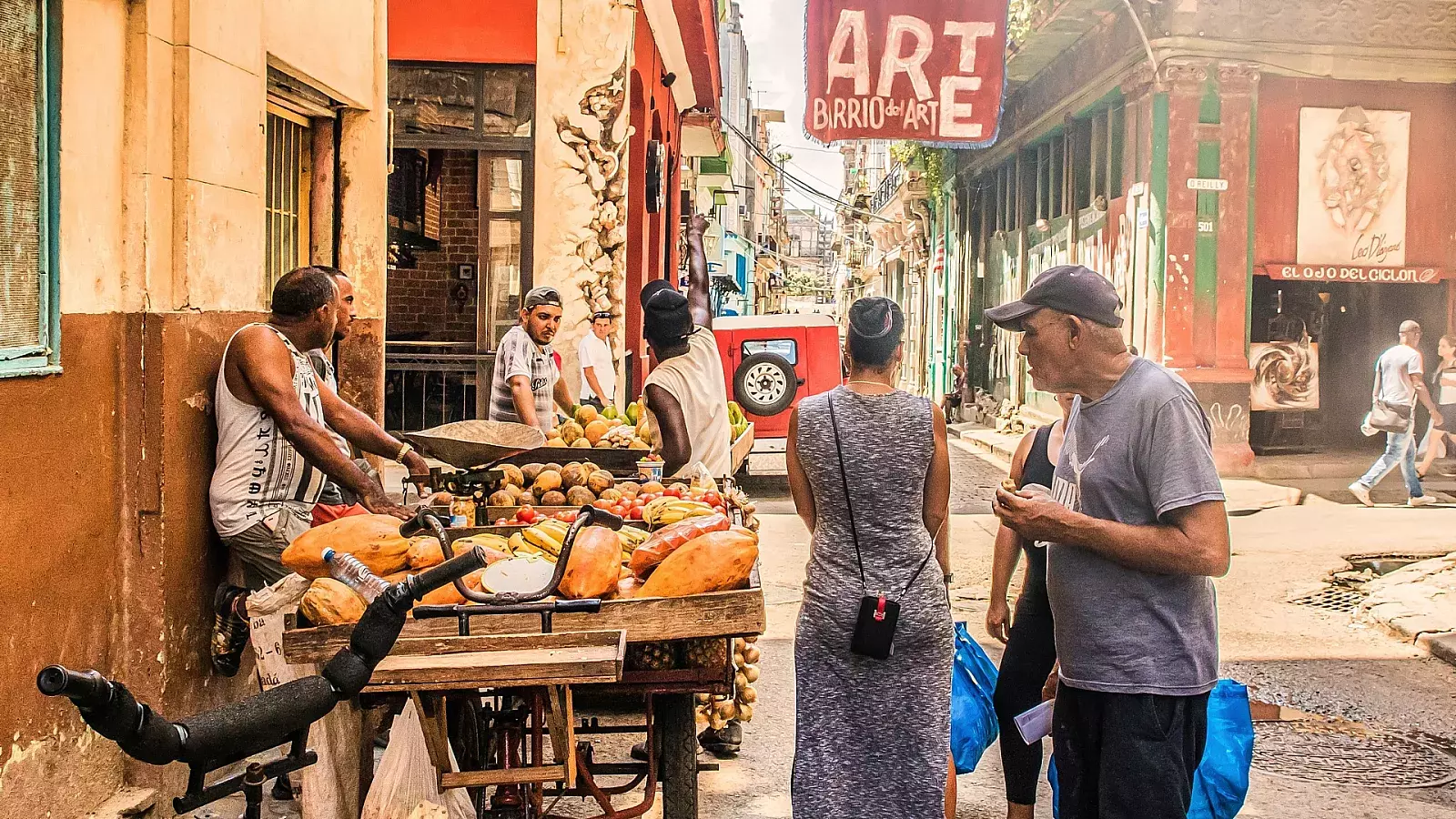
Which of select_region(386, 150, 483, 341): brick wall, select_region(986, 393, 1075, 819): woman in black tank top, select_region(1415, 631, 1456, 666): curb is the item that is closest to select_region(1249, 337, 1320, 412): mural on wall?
select_region(1415, 631, 1456, 666): curb

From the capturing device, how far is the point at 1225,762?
3900 mm

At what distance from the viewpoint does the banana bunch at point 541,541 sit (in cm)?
403

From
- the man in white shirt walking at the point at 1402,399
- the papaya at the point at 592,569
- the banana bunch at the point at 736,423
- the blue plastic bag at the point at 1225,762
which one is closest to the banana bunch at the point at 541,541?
the papaya at the point at 592,569

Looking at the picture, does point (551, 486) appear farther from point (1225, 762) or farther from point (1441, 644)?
point (1441, 644)

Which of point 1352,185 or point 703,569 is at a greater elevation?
point 1352,185

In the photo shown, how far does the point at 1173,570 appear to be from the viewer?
10.8 ft

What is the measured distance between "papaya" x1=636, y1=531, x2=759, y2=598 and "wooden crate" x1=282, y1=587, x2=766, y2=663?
0.07m

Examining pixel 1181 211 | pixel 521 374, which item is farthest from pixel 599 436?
pixel 1181 211

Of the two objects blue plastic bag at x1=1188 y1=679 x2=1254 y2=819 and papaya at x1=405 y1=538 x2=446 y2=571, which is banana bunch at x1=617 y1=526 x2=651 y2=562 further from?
blue plastic bag at x1=1188 y1=679 x2=1254 y2=819

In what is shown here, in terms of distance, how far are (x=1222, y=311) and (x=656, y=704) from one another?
14426 millimetres

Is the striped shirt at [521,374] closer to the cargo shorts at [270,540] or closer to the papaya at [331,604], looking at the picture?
the cargo shorts at [270,540]

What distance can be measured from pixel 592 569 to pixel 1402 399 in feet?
38.6

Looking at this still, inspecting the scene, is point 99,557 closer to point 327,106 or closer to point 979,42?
point 327,106

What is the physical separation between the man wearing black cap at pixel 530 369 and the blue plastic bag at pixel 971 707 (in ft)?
13.3
